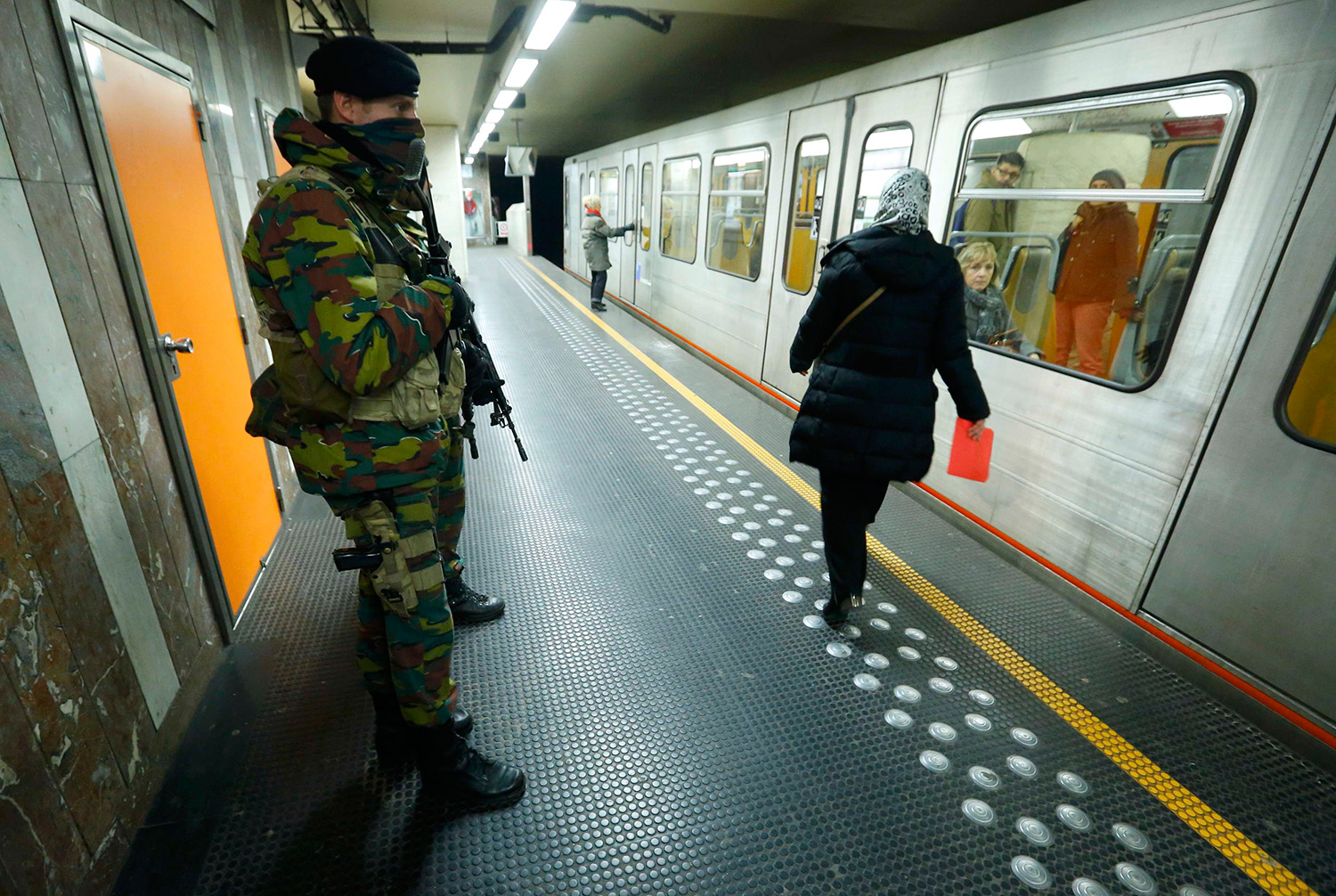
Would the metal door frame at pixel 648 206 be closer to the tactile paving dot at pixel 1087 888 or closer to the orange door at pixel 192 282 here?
the orange door at pixel 192 282

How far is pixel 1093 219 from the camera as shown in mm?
2854

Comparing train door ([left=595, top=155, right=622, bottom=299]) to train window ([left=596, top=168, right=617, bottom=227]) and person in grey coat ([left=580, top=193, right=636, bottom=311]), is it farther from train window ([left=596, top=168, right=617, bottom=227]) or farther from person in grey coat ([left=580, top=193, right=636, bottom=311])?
person in grey coat ([left=580, top=193, right=636, bottom=311])

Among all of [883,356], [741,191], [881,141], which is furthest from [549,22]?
[883,356]

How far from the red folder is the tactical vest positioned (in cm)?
212

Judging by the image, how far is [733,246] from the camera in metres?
6.82

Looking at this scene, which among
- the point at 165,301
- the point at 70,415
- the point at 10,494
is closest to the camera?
the point at 10,494

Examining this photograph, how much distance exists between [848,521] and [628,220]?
895cm

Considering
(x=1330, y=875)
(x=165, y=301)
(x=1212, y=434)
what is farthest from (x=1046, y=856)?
(x=165, y=301)

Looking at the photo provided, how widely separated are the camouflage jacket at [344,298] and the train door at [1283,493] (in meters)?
2.91

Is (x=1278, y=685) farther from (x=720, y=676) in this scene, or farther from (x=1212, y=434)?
(x=720, y=676)

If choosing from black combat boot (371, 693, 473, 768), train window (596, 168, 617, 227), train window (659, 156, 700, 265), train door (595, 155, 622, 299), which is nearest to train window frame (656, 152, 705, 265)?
train window (659, 156, 700, 265)

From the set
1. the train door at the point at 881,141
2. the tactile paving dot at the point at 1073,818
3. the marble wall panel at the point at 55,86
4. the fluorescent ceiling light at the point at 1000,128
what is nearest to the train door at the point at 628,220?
the train door at the point at 881,141

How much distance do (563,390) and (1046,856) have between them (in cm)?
523

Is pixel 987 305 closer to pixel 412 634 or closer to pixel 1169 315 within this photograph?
pixel 1169 315
